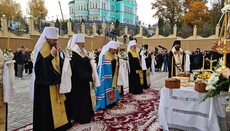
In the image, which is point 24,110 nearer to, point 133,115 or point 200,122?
point 133,115

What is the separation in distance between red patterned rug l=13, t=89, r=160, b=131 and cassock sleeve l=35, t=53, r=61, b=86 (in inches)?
45.3

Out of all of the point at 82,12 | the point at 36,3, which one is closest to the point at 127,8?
the point at 82,12

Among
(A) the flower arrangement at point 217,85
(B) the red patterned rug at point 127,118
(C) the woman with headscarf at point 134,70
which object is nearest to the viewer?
(A) the flower arrangement at point 217,85

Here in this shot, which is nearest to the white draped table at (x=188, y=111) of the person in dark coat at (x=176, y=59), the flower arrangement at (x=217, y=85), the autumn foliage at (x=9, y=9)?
the flower arrangement at (x=217, y=85)

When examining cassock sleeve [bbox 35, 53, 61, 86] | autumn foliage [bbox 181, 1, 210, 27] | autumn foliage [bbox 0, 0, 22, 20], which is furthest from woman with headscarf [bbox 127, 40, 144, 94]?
autumn foliage [bbox 0, 0, 22, 20]

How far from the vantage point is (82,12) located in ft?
208

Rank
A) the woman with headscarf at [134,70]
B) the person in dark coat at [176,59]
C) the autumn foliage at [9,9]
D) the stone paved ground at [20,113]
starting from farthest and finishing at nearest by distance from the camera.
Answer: the autumn foliage at [9,9]
the woman with headscarf at [134,70]
the person in dark coat at [176,59]
the stone paved ground at [20,113]

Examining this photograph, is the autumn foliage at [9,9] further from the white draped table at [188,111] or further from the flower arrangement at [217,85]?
the flower arrangement at [217,85]

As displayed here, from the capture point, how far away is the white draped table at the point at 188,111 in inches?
151

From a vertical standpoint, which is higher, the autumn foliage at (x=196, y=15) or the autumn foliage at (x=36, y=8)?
the autumn foliage at (x=36, y=8)

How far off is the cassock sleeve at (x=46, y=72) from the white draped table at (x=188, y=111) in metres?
1.93

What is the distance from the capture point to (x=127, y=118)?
5.21 meters

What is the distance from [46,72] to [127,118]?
2.15 m

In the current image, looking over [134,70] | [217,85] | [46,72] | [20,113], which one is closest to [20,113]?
[20,113]
